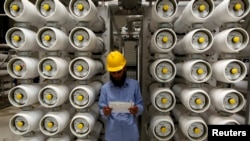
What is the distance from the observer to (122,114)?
1.47m

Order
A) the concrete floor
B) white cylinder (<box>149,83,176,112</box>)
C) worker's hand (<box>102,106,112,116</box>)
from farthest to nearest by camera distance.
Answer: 1. the concrete floor
2. white cylinder (<box>149,83,176,112</box>)
3. worker's hand (<box>102,106,112,116</box>)

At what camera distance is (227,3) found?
1294mm

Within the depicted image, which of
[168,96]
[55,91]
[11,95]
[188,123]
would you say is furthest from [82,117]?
[188,123]

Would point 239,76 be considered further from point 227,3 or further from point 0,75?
point 0,75

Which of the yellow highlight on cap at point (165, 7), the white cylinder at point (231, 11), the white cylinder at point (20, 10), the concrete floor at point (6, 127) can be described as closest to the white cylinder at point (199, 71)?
the white cylinder at point (231, 11)

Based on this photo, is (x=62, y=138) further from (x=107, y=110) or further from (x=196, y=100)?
(x=196, y=100)

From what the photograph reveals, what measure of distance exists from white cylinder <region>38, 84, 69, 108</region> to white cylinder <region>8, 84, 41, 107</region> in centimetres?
6

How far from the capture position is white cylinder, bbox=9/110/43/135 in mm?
1485

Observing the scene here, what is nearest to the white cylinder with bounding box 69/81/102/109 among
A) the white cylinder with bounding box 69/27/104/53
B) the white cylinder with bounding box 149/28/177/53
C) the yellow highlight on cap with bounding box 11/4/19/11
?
the white cylinder with bounding box 69/27/104/53

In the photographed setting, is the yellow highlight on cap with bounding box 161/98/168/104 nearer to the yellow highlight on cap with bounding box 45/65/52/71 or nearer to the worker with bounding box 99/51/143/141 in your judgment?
the worker with bounding box 99/51/143/141

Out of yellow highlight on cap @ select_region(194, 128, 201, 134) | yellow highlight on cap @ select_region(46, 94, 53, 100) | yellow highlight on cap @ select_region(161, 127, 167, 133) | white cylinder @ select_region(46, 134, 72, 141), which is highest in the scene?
yellow highlight on cap @ select_region(46, 94, 53, 100)

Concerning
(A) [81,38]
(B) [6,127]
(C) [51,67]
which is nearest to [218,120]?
(A) [81,38]

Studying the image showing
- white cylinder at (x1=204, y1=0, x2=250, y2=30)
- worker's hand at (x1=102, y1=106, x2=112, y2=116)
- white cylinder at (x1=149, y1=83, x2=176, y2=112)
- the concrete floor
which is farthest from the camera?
the concrete floor

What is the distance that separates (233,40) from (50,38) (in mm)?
1308
